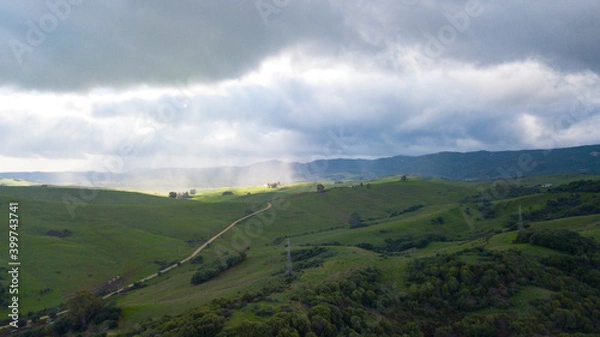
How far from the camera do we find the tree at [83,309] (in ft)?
187

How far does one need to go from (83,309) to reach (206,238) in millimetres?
82878

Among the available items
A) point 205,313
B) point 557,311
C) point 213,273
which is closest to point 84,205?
point 213,273

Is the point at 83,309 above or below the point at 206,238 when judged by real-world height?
above

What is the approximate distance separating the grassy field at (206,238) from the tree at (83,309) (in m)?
5.37

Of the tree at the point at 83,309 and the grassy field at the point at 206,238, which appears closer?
the tree at the point at 83,309

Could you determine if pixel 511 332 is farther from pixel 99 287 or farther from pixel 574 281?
pixel 99 287

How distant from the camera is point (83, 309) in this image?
57.2m

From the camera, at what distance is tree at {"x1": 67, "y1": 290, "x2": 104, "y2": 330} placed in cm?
5706

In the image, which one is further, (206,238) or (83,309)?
(206,238)

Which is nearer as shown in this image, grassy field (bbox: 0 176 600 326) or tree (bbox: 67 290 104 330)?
tree (bbox: 67 290 104 330)

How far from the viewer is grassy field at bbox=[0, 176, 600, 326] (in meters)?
66.7

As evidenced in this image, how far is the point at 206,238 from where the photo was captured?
459 feet

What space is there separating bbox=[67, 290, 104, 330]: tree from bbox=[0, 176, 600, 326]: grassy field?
5371 millimetres

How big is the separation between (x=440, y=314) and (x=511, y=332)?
8089mm
